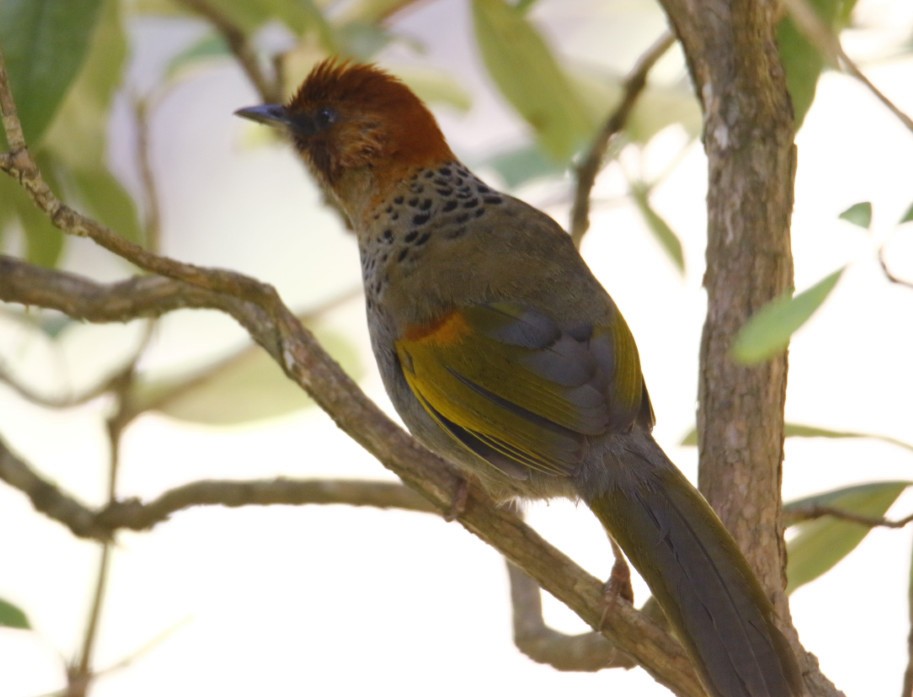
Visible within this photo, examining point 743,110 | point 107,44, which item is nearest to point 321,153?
point 107,44

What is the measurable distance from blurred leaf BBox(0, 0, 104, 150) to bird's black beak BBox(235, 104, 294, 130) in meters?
0.77

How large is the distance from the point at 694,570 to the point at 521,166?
61.5 inches

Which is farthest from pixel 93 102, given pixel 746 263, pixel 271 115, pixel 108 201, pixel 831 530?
pixel 831 530

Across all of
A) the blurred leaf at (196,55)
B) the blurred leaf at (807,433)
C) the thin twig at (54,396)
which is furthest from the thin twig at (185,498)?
the blurred leaf at (196,55)

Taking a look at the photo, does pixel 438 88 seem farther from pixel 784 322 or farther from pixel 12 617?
pixel 784 322

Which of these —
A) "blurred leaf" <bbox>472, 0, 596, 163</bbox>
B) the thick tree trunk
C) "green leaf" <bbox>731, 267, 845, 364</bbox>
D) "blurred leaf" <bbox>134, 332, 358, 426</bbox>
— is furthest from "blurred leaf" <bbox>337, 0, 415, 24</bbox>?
"green leaf" <bbox>731, 267, 845, 364</bbox>

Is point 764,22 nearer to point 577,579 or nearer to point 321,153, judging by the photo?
→ point 577,579

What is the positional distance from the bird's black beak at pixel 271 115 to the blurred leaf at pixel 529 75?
1.68ft

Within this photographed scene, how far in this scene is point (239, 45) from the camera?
3.33 metres

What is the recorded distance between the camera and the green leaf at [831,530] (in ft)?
7.95

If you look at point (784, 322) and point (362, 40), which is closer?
point (784, 322)

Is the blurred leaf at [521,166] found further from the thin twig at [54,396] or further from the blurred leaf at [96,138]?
the thin twig at [54,396]

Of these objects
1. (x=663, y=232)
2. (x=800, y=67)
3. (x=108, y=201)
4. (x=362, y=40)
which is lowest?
(x=800, y=67)

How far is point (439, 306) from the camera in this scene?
9.21 feet
